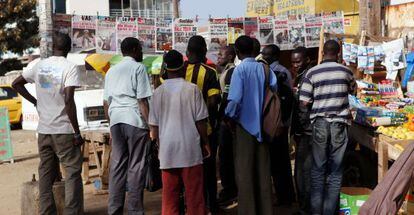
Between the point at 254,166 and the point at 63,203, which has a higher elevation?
the point at 254,166

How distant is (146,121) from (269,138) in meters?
1.22

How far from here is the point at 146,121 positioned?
545 centimetres

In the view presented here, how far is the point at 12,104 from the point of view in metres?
19.8

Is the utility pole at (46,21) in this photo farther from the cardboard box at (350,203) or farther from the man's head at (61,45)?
the cardboard box at (350,203)

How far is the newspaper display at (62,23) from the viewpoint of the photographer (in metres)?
8.16

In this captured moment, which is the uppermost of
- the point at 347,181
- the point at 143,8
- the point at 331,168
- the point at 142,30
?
the point at 143,8

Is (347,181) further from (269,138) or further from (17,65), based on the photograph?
(17,65)

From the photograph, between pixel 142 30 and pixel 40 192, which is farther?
pixel 142 30

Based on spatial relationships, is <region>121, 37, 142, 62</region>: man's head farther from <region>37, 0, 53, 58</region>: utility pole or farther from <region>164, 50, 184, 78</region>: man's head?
<region>37, 0, 53, 58</region>: utility pole

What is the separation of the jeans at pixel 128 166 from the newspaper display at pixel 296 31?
5.67 m

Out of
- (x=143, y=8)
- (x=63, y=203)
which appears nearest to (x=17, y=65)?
(x=143, y=8)

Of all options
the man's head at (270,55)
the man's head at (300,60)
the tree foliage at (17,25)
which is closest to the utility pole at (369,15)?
the man's head at (300,60)

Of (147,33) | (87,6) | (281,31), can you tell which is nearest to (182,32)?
(147,33)

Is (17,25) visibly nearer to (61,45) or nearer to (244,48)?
(61,45)
